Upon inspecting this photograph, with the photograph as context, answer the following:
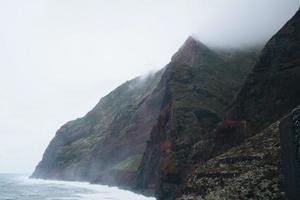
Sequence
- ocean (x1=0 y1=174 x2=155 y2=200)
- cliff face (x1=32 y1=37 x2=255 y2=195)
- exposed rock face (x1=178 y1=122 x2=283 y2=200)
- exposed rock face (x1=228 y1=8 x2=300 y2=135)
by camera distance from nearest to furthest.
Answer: exposed rock face (x1=178 y1=122 x2=283 y2=200), exposed rock face (x1=228 y1=8 x2=300 y2=135), cliff face (x1=32 y1=37 x2=255 y2=195), ocean (x1=0 y1=174 x2=155 y2=200)

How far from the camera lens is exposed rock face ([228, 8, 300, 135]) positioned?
51125mm

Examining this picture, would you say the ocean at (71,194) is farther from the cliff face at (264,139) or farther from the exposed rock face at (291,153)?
the exposed rock face at (291,153)

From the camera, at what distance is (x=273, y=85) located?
2151 inches

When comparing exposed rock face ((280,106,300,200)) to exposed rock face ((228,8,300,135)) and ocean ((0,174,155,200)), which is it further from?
ocean ((0,174,155,200))

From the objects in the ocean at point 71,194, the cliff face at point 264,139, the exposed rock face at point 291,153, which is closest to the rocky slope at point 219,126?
the cliff face at point 264,139

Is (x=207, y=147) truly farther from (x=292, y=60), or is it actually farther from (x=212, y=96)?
(x=212, y=96)

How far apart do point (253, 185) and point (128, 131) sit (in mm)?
115859

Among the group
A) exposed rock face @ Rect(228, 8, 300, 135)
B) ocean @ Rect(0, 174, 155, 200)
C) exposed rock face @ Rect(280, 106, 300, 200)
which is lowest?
exposed rock face @ Rect(280, 106, 300, 200)

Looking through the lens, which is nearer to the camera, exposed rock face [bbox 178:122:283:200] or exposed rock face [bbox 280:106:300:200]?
exposed rock face [bbox 280:106:300:200]

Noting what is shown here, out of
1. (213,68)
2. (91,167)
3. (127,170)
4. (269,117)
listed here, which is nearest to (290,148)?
(269,117)

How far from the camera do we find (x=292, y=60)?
54.2 metres

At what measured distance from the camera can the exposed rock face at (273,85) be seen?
5112 centimetres

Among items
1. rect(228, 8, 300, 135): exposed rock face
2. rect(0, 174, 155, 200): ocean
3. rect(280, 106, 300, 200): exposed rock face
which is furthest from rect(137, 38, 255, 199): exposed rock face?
rect(280, 106, 300, 200): exposed rock face

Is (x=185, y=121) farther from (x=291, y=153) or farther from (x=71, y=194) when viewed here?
(x=291, y=153)
